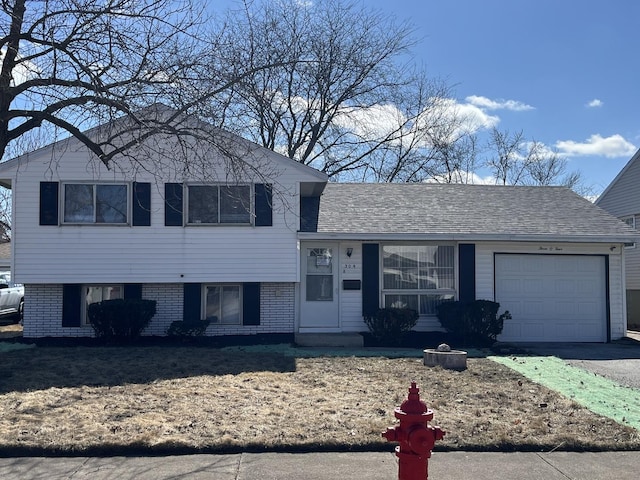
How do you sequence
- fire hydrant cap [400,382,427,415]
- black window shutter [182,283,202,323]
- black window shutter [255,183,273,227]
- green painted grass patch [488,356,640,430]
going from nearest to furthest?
1. fire hydrant cap [400,382,427,415]
2. green painted grass patch [488,356,640,430]
3. black window shutter [255,183,273,227]
4. black window shutter [182,283,202,323]

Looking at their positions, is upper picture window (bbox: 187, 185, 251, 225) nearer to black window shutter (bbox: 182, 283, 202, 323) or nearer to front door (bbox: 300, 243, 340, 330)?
black window shutter (bbox: 182, 283, 202, 323)

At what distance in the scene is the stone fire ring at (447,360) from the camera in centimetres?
1041

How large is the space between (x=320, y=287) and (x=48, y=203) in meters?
6.36

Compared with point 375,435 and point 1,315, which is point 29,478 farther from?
point 1,315

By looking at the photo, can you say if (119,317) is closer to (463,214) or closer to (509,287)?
(463,214)

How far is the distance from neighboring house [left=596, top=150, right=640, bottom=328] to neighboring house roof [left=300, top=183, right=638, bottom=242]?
490cm

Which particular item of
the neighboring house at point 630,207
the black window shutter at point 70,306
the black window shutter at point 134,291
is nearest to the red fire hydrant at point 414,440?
the black window shutter at point 134,291

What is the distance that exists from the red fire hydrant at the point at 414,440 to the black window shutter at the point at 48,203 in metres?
11.6

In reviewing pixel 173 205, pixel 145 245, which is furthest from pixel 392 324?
pixel 145 245

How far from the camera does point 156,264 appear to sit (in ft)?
45.4

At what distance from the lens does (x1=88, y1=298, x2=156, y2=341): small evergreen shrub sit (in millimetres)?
13242

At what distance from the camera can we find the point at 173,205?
13.9m

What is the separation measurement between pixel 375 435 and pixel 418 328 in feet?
28.2

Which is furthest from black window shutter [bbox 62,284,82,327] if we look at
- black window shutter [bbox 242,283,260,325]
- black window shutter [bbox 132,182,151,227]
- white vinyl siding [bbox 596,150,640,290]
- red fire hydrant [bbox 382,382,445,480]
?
white vinyl siding [bbox 596,150,640,290]
